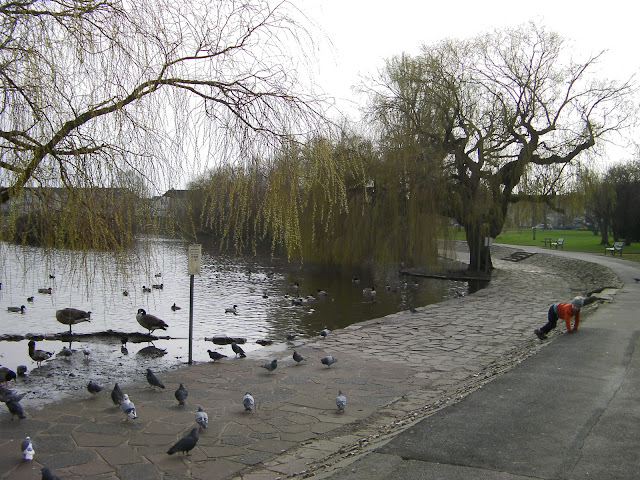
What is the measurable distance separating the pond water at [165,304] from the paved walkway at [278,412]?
1369mm

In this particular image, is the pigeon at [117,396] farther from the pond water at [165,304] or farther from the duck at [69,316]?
the duck at [69,316]

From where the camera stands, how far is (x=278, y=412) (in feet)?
20.3

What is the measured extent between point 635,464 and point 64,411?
19.4ft

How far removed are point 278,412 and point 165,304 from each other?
38.9 ft

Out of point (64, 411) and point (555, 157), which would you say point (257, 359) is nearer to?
point (64, 411)

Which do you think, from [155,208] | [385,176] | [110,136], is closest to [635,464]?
[155,208]

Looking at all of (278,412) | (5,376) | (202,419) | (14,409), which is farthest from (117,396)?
(5,376)

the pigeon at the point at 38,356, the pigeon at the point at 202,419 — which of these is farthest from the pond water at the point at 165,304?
the pigeon at the point at 202,419

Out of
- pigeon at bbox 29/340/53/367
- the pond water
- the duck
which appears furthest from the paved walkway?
the duck

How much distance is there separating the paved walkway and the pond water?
1369 mm

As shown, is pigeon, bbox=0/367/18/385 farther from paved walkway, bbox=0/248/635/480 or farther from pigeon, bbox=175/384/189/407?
pigeon, bbox=175/384/189/407

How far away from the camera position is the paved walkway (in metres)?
4.73

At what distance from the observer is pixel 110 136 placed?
4781mm

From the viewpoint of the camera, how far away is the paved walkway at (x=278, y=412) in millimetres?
4727
